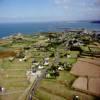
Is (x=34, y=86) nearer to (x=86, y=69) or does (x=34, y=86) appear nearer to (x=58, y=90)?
(x=58, y=90)

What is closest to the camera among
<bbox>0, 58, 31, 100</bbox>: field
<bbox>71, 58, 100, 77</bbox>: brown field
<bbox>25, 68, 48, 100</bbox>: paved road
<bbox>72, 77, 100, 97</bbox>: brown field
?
<bbox>25, 68, 48, 100</bbox>: paved road

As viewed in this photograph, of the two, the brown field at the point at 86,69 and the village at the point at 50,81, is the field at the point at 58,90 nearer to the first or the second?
the village at the point at 50,81

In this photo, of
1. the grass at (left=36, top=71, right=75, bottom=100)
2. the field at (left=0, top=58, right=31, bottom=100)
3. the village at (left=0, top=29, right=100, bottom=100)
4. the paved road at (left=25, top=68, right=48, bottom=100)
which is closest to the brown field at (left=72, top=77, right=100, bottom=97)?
the village at (left=0, top=29, right=100, bottom=100)

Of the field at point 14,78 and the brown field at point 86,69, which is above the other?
the brown field at point 86,69

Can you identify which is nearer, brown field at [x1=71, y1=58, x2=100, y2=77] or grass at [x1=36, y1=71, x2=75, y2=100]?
grass at [x1=36, y1=71, x2=75, y2=100]

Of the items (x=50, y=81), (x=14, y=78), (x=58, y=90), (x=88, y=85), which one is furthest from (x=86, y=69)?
(x=14, y=78)

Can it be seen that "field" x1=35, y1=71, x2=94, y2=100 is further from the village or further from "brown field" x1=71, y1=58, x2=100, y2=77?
"brown field" x1=71, y1=58, x2=100, y2=77

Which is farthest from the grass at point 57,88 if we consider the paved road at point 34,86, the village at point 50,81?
the paved road at point 34,86

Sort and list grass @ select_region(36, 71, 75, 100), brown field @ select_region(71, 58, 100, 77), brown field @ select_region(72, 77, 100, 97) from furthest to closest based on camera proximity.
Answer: brown field @ select_region(71, 58, 100, 77) < brown field @ select_region(72, 77, 100, 97) < grass @ select_region(36, 71, 75, 100)

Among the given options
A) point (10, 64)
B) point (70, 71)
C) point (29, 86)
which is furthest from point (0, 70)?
point (70, 71)

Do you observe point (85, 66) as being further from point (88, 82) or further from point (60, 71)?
point (88, 82)

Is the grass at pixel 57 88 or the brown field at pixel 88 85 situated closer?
the grass at pixel 57 88
